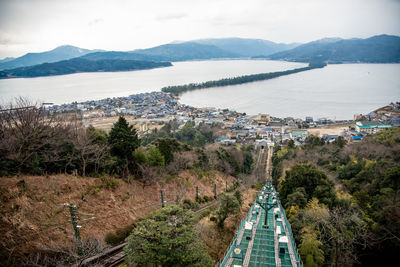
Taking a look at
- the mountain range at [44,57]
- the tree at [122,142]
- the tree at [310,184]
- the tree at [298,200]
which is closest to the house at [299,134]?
the tree at [310,184]

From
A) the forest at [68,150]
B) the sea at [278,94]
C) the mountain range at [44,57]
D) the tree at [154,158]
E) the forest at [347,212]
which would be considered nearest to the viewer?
the forest at [347,212]

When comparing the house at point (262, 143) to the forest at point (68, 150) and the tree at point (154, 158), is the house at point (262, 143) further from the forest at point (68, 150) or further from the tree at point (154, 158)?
the tree at point (154, 158)

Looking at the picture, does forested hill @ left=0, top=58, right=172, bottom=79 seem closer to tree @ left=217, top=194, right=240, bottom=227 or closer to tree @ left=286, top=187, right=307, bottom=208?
tree @ left=217, top=194, right=240, bottom=227

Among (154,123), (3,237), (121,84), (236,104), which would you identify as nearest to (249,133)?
(154,123)

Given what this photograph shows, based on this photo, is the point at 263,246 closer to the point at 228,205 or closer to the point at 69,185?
the point at 228,205

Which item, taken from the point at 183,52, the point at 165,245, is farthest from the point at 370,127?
the point at 183,52

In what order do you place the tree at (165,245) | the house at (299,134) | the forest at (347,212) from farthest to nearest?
the house at (299,134) < the forest at (347,212) < the tree at (165,245)
